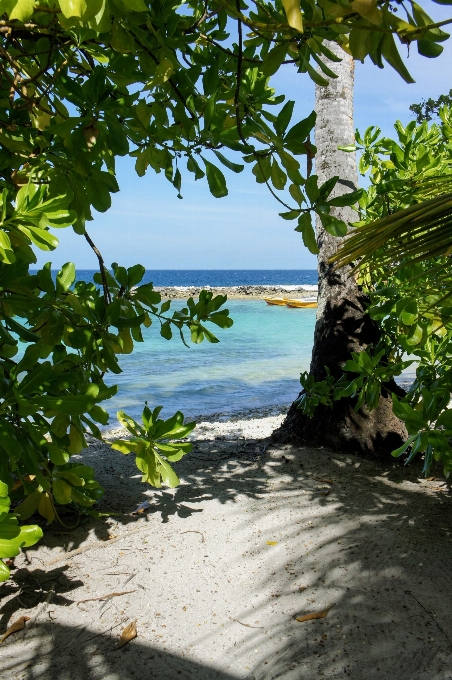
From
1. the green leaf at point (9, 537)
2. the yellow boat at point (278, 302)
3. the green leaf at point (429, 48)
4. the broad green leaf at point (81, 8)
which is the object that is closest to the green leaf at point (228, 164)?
the green leaf at point (429, 48)

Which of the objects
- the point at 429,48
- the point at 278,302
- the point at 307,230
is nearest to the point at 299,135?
the point at 307,230

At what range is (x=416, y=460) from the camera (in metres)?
3.81

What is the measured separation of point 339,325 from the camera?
4.24 m

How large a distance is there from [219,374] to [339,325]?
33.3 feet

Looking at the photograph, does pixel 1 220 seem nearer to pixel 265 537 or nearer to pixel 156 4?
pixel 156 4

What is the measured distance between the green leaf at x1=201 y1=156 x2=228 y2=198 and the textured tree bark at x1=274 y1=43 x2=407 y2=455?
2413 millimetres

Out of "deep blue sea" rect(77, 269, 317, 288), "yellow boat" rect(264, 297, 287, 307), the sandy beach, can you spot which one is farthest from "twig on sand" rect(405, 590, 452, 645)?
"deep blue sea" rect(77, 269, 317, 288)

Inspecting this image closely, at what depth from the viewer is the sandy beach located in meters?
2.00

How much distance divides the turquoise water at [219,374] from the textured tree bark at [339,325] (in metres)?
5.30

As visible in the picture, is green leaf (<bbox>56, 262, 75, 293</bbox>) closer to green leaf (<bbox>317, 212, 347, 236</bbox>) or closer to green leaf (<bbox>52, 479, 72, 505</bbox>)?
green leaf (<bbox>52, 479, 72, 505</bbox>)

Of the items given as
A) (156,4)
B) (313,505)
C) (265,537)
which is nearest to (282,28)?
(156,4)

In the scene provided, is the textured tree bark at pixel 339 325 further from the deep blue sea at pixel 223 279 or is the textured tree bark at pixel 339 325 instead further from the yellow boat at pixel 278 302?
the deep blue sea at pixel 223 279

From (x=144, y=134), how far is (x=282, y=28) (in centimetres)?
81

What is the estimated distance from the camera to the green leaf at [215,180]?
1694 mm
